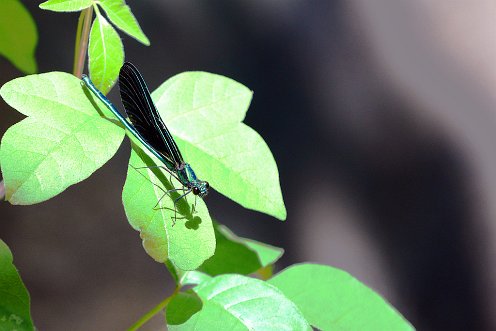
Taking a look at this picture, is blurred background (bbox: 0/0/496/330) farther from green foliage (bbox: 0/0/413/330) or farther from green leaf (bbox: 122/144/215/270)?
green leaf (bbox: 122/144/215/270)

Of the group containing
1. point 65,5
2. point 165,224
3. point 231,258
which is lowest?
point 231,258

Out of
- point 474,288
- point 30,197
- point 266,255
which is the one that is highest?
point 30,197

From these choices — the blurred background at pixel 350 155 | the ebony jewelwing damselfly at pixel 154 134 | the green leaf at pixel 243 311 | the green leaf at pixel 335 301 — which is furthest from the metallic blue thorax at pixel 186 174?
the blurred background at pixel 350 155

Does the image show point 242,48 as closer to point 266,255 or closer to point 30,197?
point 266,255

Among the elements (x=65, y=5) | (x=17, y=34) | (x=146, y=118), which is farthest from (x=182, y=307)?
(x=17, y=34)

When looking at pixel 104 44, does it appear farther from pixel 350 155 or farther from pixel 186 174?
pixel 350 155

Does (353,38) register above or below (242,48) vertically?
above

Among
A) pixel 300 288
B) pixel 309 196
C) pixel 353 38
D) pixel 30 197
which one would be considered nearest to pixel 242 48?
pixel 353 38
